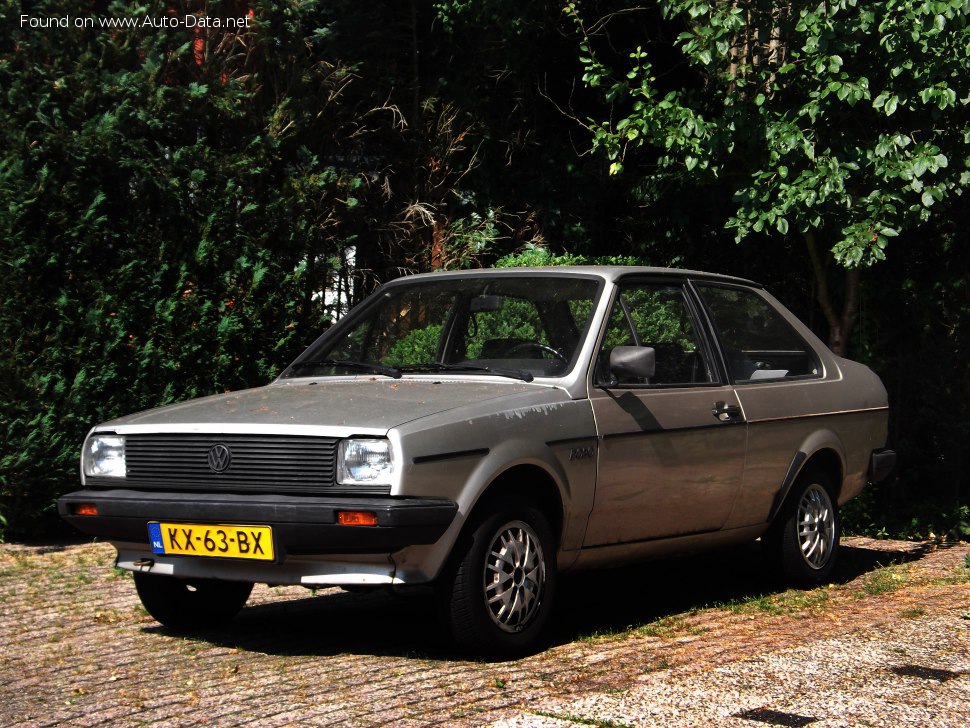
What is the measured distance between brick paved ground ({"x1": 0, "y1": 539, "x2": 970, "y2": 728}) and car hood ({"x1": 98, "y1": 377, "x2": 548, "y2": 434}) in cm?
102

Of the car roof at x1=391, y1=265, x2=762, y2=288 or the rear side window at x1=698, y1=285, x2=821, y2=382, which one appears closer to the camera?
the car roof at x1=391, y1=265, x2=762, y2=288

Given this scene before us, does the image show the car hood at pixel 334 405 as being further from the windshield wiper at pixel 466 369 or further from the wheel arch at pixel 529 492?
the wheel arch at pixel 529 492

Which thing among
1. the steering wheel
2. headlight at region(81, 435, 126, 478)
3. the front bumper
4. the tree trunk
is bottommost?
the front bumper

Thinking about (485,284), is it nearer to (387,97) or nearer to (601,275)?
(601,275)

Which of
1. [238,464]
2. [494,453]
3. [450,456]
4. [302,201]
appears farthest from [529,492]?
[302,201]

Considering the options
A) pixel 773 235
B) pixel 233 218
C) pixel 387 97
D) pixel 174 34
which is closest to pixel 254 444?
pixel 233 218

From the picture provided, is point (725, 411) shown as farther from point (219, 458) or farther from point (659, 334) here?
point (219, 458)

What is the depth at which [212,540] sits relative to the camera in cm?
539

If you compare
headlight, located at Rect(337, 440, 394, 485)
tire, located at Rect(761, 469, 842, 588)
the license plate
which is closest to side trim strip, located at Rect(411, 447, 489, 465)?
headlight, located at Rect(337, 440, 394, 485)

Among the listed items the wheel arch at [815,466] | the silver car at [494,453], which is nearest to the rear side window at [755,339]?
the silver car at [494,453]

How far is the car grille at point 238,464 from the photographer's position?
528cm

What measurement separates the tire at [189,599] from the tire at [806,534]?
2.97m

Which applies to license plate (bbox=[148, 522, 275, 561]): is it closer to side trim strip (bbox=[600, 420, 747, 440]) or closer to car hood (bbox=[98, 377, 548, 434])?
car hood (bbox=[98, 377, 548, 434])

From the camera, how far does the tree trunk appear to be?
1091 cm
